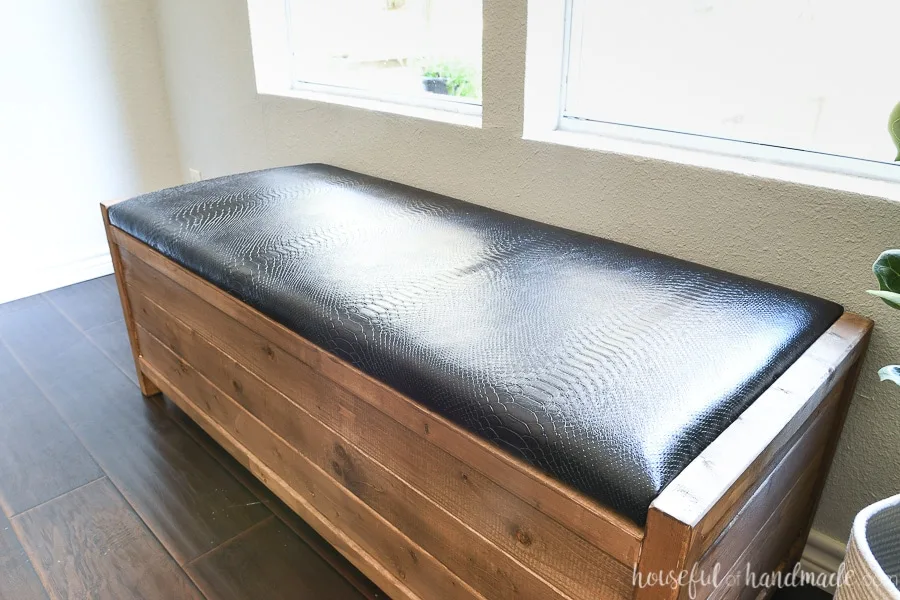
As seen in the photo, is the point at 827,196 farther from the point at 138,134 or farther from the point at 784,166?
the point at 138,134

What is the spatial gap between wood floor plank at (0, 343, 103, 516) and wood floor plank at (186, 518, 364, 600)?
424mm

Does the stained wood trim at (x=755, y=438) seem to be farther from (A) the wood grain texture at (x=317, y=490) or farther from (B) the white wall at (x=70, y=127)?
(B) the white wall at (x=70, y=127)

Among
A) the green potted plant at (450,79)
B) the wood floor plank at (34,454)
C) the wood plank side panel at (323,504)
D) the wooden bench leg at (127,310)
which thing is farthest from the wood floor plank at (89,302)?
the green potted plant at (450,79)

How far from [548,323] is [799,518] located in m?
0.58

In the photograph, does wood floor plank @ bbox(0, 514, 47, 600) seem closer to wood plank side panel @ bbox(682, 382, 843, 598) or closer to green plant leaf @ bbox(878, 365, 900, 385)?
wood plank side panel @ bbox(682, 382, 843, 598)

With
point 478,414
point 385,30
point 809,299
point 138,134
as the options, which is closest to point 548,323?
point 478,414

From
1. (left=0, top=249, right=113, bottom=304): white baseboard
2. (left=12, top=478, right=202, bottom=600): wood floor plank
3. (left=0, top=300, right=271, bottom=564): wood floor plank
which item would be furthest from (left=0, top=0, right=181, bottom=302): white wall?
(left=12, top=478, right=202, bottom=600): wood floor plank

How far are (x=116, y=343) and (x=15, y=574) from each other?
900 mm

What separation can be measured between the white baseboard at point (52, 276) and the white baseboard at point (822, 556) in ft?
8.00

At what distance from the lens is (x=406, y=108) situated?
1649 millimetres

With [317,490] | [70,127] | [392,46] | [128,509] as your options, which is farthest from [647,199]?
[70,127]

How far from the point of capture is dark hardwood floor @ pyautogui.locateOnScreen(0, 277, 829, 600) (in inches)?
43.9

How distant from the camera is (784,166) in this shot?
3.50 ft

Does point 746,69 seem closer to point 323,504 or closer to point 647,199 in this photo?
point 647,199
